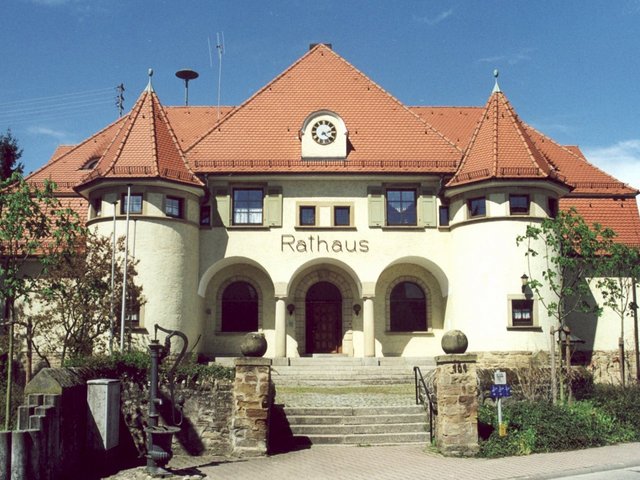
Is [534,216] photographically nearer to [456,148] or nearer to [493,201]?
[493,201]

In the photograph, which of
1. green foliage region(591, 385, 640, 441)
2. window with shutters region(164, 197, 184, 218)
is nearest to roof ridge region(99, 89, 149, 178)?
window with shutters region(164, 197, 184, 218)

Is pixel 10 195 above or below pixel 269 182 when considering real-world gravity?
below

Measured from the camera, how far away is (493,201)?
24.0 meters

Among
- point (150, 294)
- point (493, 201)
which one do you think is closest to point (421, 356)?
point (493, 201)

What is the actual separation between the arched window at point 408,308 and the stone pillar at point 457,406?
41.6ft

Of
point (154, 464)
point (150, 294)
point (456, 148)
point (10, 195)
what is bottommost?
point (154, 464)

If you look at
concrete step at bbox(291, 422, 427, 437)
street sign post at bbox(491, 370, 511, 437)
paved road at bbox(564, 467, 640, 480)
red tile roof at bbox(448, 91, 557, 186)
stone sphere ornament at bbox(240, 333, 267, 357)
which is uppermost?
red tile roof at bbox(448, 91, 557, 186)

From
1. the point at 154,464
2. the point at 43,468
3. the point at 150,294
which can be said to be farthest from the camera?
the point at 150,294

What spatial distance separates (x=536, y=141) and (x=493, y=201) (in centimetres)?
852

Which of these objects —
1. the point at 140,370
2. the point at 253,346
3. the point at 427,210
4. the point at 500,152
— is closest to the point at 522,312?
the point at 427,210

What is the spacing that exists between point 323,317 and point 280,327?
2266 mm

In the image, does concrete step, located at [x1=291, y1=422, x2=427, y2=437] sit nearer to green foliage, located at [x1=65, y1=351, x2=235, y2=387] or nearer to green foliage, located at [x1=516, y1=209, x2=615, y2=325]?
green foliage, located at [x1=65, y1=351, x2=235, y2=387]

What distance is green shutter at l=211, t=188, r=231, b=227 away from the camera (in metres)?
25.3

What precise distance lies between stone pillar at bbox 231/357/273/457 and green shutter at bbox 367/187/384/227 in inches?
508
